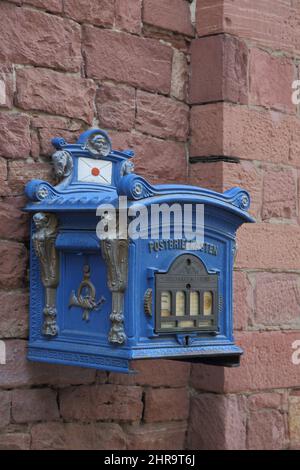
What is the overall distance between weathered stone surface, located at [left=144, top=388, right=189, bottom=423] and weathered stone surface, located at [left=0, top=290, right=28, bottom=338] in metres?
0.85

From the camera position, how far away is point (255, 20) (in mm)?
4957

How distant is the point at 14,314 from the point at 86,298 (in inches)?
15.8

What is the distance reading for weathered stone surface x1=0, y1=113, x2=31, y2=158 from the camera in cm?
412

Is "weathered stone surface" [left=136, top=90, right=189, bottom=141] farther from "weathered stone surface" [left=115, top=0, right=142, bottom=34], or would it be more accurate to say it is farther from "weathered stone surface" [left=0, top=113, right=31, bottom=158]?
"weathered stone surface" [left=0, top=113, right=31, bottom=158]

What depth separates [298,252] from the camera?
5145 mm

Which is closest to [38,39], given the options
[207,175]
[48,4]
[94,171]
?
[48,4]

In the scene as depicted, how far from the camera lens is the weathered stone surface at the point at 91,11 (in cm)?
439

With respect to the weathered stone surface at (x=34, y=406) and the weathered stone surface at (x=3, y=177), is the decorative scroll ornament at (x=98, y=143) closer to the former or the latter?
the weathered stone surface at (x=3, y=177)

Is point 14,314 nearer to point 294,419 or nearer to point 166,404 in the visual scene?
point 166,404

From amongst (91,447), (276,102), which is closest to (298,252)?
(276,102)

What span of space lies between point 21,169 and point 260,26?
65.0 inches

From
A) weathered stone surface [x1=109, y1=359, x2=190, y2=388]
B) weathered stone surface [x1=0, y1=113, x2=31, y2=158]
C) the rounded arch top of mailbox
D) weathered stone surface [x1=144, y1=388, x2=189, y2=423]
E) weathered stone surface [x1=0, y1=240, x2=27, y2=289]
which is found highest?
weathered stone surface [x1=0, y1=113, x2=31, y2=158]

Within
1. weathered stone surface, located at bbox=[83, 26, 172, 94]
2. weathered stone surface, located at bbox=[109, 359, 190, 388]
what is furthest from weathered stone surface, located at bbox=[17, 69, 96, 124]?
weathered stone surface, located at bbox=[109, 359, 190, 388]
